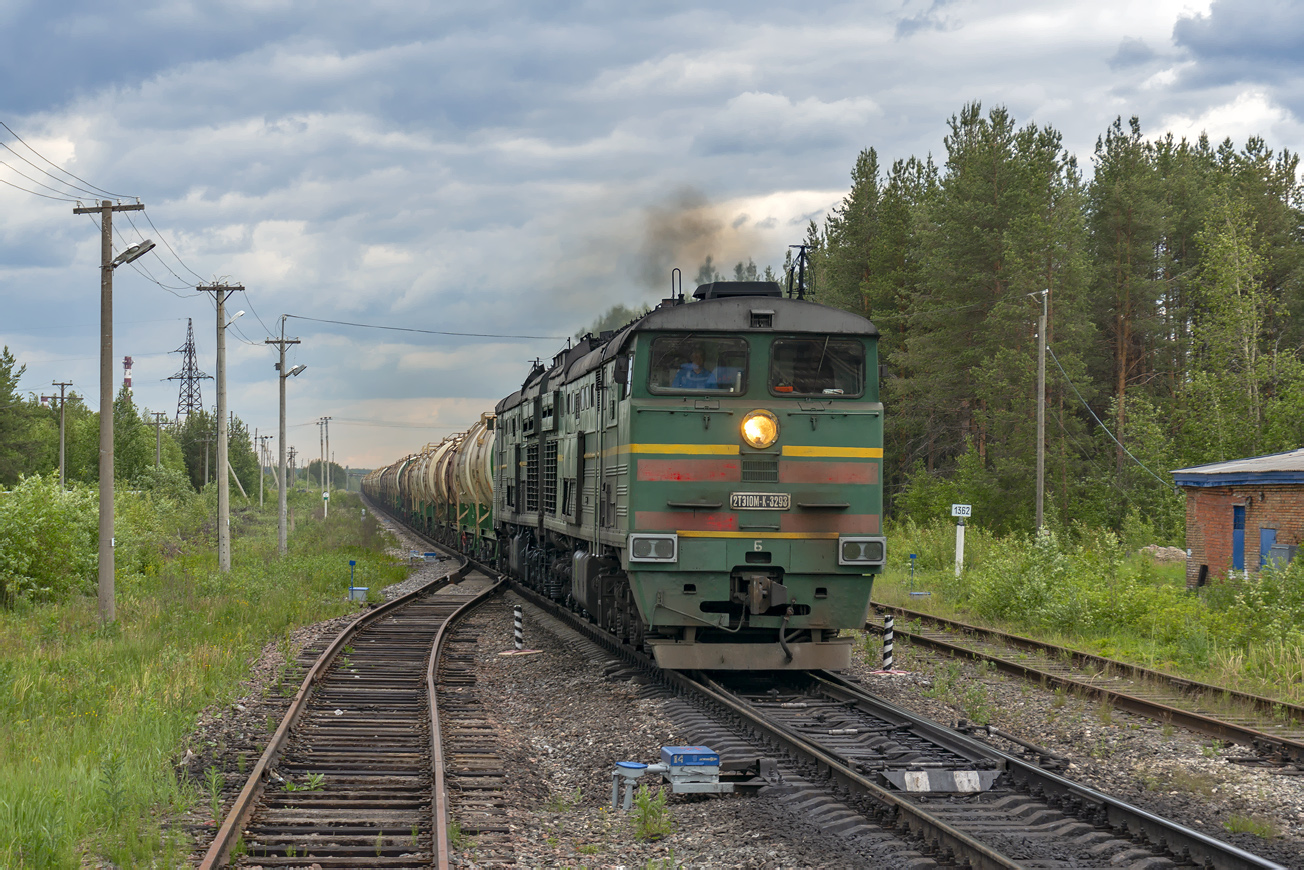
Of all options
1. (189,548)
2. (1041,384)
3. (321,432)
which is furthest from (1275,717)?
(321,432)

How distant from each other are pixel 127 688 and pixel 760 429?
7.47 m

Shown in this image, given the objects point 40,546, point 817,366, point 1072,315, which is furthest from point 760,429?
point 1072,315

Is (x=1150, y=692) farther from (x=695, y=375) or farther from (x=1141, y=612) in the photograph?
(x=695, y=375)

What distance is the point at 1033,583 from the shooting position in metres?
18.2

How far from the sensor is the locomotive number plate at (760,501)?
447 inches

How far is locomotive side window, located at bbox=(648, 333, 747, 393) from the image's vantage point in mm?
11555

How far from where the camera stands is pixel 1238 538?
21828 mm

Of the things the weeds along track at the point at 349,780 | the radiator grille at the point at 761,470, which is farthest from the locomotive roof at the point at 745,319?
the weeds along track at the point at 349,780

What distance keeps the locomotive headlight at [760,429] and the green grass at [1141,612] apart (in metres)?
6.06

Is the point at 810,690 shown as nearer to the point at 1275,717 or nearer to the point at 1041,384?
the point at 1275,717

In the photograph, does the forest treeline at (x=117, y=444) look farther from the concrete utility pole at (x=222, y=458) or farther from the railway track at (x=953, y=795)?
the railway track at (x=953, y=795)

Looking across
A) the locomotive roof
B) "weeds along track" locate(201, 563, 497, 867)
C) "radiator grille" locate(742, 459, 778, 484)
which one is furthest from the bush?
"radiator grille" locate(742, 459, 778, 484)

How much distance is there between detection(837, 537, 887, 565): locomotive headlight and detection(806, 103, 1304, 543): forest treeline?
2155cm

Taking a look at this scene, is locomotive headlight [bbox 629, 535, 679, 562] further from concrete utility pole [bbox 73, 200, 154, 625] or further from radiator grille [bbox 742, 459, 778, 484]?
concrete utility pole [bbox 73, 200, 154, 625]
